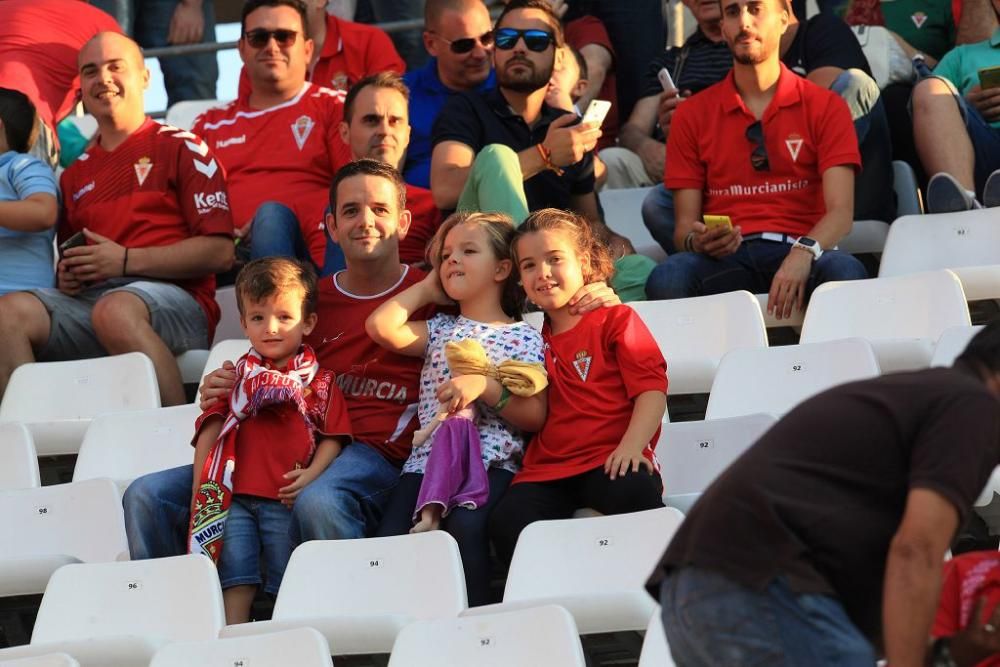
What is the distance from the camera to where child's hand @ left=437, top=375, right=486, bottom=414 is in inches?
154

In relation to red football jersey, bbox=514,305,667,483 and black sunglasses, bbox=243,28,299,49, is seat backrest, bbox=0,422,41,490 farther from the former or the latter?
black sunglasses, bbox=243,28,299,49

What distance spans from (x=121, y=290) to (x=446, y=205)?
1.00 m

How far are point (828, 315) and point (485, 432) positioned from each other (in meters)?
1.12

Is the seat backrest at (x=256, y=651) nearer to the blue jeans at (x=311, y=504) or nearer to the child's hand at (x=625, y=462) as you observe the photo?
the blue jeans at (x=311, y=504)

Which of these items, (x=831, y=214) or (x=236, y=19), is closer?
(x=831, y=214)

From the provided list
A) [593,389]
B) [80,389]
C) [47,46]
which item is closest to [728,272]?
[593,389]

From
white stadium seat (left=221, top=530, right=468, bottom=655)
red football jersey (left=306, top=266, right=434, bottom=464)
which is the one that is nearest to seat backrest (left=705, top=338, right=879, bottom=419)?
red football jersey (left=306, top=266, right=434, bottom=464)

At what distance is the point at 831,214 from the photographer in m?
4.97

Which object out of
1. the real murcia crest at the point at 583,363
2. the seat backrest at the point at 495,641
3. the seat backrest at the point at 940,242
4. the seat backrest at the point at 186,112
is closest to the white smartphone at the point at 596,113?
the seat backrest at the point at 940,242

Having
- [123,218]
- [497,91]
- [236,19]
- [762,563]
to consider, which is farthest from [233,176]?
[762,563]

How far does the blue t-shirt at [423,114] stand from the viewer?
229 inches

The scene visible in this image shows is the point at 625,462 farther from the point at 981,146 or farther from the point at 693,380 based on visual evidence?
the point at 981,146

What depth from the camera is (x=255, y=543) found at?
400 centimetres

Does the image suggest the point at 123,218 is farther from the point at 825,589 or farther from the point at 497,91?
the point at 825,589
